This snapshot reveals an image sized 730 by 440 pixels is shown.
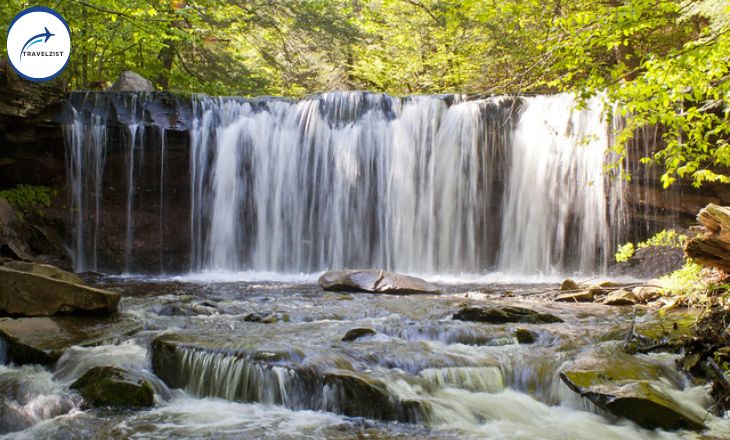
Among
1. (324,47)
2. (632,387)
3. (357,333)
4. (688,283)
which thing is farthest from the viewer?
(324,47)

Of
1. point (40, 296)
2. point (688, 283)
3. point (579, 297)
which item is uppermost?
point (688, 283)

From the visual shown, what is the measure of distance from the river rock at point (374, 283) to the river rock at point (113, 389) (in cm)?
537

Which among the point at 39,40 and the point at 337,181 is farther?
the point at 337,181

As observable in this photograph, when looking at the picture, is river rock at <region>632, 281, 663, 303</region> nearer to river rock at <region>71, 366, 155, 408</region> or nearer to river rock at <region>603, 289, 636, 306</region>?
river rock at <region>603, 289, 636, 306</region>

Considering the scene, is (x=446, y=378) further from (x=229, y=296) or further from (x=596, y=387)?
(x=229, y=296)

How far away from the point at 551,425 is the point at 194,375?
310cm

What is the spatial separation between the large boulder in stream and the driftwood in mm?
1842

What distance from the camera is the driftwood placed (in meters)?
6.51

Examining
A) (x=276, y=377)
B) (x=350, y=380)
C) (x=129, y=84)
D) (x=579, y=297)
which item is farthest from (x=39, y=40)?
(x=579, y=297)

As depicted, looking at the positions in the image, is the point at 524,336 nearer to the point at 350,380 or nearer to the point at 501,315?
the point at 501,315

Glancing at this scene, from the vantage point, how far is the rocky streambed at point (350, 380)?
4621 millimetres

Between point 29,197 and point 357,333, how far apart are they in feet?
35.1

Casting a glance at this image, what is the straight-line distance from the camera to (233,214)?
14.5 m

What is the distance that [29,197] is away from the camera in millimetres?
13859
